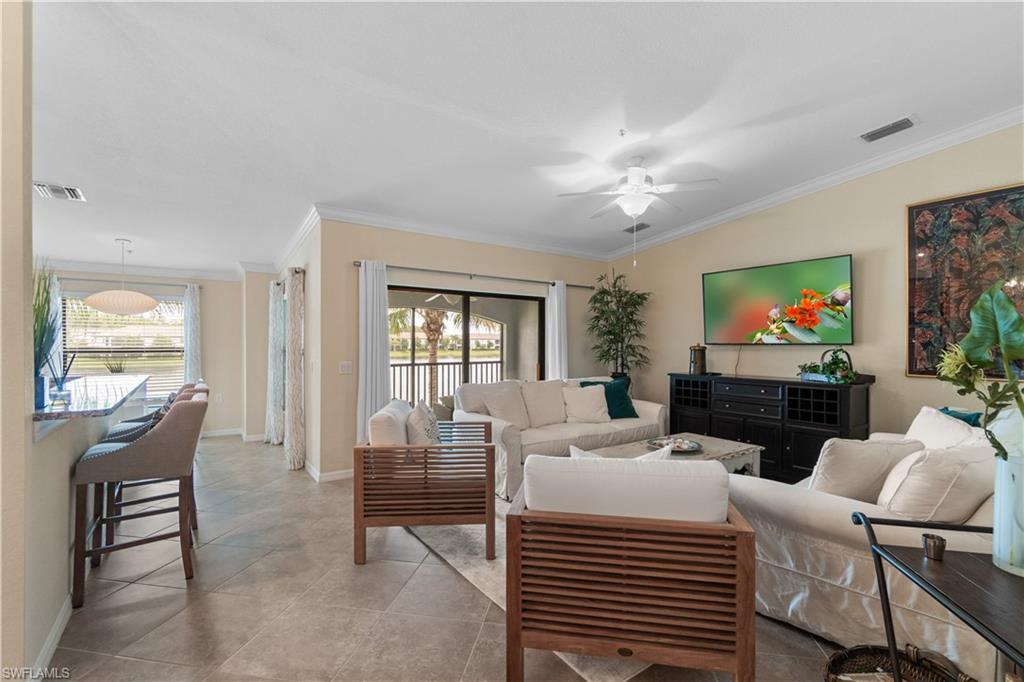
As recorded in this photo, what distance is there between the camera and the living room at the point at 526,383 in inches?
59.5

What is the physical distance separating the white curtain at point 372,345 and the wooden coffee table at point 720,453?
2.34 metres

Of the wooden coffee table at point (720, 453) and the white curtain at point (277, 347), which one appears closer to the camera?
the wooden coffee table at point (720, 453)

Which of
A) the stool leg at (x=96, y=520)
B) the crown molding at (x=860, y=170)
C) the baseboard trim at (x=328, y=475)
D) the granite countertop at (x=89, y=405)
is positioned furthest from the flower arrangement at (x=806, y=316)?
the stool leg at (x=96, y=520)

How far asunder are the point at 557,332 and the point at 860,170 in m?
3.44

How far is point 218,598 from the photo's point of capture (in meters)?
2.24

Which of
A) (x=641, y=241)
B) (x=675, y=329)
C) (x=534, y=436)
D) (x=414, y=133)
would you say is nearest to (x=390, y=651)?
(x=534, y=436)

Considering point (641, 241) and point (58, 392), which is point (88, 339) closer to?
point (58, 392)

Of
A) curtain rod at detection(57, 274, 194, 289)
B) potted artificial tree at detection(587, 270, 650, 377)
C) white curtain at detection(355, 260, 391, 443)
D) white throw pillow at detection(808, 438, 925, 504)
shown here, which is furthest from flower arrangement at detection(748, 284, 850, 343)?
curtain rod at detection(57, 274, 194, 289)

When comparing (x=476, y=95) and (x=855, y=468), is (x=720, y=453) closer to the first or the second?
(x=855, y=468)

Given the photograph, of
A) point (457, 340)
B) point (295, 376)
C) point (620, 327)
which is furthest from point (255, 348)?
point (620, 327)

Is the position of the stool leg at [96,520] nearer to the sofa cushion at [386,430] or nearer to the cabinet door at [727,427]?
the sofa cushion at [386,430]

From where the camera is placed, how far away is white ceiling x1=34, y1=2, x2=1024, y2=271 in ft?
6.40

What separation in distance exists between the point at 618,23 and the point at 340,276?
3.27 metres

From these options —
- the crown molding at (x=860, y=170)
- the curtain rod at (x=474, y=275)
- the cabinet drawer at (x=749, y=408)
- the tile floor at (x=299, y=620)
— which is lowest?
the tile floor at (x=299, y=620)
